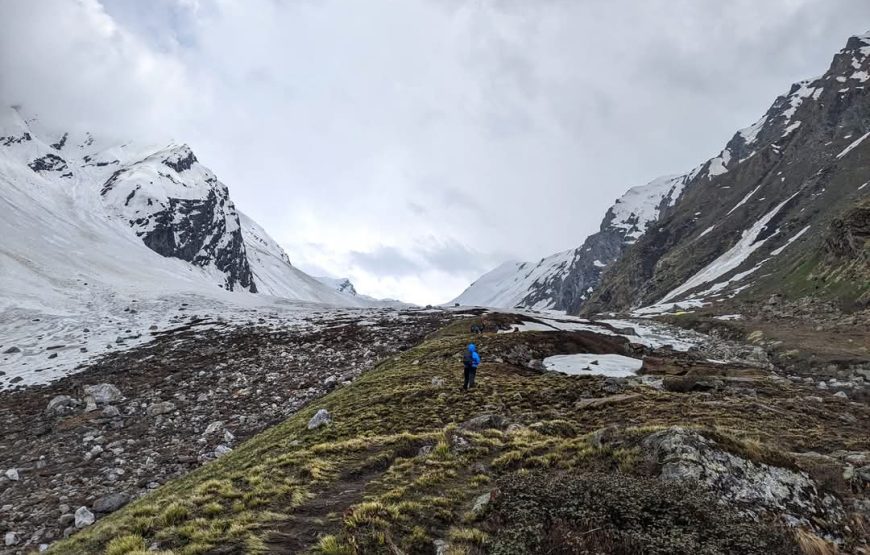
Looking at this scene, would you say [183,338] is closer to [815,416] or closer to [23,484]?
[23,484]

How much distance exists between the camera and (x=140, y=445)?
2214 centimetres

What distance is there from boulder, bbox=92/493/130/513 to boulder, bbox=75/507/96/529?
44 cm

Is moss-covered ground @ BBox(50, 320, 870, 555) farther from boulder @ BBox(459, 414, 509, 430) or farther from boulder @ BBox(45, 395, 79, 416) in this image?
boulder @ BBox(45, 395, 79, 416)

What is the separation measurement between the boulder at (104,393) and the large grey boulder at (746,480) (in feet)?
94.8

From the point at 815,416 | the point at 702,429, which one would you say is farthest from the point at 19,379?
the point at 815,416

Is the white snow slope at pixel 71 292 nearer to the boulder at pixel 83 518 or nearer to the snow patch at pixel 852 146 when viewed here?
the boulder at pixel 83 518

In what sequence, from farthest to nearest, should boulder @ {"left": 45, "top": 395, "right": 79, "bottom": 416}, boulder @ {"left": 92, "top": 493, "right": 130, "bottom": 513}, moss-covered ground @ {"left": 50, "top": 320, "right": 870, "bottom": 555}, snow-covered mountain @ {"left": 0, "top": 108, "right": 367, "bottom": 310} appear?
1. snow-covered mountain @ {"left": 0, "top": 108, "right": 367, "bottom": 310}
2. boulder @ {"left": 45, "top": 395, "right": 79, "bottom": 416}
3. boulder @ {"left": 92, "top": 493, "right": 130, "bottom": 513}
4. moss-covered ground @ {"left": 50, "top": 320, "right": 870, "bottom": 555}

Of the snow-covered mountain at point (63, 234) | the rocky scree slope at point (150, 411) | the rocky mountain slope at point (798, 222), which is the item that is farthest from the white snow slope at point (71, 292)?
the rocky mountain slope at point (798, 222)

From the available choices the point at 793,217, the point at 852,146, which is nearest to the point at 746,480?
the point at 793,217

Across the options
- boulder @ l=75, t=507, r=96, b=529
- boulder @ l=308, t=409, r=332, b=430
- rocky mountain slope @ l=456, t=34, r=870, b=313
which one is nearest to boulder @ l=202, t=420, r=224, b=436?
boulder @ l=308, t=409, r=332, b=430

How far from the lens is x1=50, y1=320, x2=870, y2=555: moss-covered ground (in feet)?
29.4

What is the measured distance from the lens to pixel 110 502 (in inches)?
662

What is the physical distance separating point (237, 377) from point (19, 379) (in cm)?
1417

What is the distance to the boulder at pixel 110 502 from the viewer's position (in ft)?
54.2
